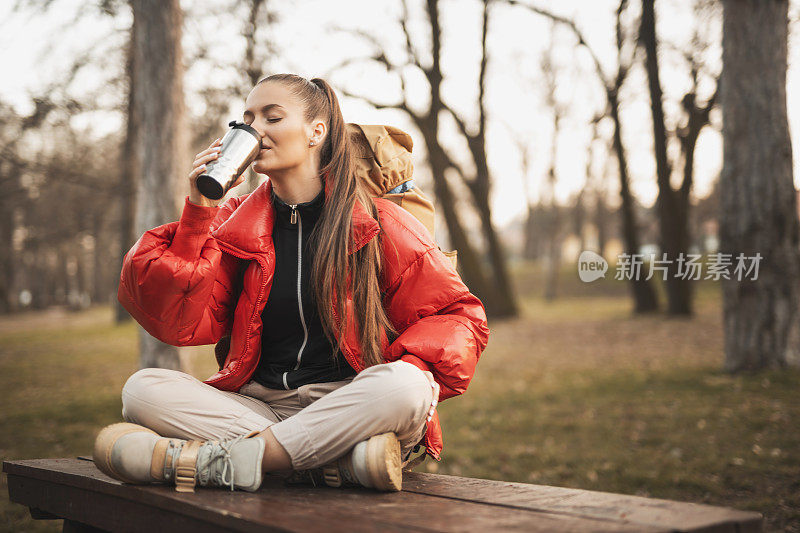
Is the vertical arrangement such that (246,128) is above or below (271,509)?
above

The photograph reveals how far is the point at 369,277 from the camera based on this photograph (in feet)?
8.62

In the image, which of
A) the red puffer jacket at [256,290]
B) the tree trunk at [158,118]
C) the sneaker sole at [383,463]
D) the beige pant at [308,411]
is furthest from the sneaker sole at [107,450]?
the tree trunk at [158,118]

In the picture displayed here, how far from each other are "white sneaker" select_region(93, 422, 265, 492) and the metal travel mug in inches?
32.8

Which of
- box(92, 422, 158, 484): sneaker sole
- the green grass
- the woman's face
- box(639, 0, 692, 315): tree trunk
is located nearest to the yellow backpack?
the woman's face

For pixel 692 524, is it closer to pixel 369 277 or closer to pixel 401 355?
pixel 401 355

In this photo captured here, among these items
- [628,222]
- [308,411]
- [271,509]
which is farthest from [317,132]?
[628,222]

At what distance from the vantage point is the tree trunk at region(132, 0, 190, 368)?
598 cm

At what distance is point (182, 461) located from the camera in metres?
2.17

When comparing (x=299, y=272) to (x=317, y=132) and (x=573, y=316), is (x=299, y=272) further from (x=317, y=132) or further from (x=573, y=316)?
(x=573, y=316)

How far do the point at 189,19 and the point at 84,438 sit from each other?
4.78m

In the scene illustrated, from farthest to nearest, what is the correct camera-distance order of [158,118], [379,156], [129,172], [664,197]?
[129,172] → [664,197] → [158,118] → [379,156]

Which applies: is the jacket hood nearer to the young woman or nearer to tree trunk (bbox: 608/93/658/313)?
the young woman

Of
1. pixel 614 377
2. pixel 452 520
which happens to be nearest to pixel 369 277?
pixel 452 520

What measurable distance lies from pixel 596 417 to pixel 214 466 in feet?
16.2
